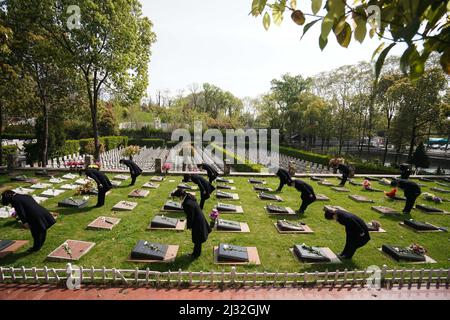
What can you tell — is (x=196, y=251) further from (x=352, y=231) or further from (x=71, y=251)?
(x=352, y=231)

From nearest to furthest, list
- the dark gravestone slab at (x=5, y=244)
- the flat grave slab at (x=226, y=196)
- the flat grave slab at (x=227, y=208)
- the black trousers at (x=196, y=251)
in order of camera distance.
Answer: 1. the dark gravestone slab at (x=5, y=244)
2. the black trousers at (x=196, y=251)
3. the flat grave slab at (x=227, y=208)
4. the flat grave slab at (x=226, y=196)

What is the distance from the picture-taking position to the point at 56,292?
596cm

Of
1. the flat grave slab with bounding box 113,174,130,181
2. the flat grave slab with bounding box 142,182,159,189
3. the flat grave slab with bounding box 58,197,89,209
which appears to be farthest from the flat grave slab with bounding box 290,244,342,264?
the flat grave slab with bounding box 113,174,130,181

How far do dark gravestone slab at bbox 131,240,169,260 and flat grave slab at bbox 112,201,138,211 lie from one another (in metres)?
3.79

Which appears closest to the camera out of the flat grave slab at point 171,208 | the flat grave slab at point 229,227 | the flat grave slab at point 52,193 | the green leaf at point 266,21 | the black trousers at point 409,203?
the green leaf at point 266,21

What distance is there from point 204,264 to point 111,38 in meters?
17.3

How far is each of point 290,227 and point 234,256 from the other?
3254mm

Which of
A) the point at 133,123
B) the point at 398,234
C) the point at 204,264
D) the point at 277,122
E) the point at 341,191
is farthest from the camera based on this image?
the point at 133,123

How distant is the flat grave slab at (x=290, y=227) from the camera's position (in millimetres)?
9820

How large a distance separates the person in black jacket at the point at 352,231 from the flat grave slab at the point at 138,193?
919cm

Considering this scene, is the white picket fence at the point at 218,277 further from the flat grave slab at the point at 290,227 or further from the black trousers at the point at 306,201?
the black trousers at the point at 306,201

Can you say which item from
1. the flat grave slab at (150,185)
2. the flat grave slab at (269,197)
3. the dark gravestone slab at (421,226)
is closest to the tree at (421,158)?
the dark gravestone slab at (421,226)

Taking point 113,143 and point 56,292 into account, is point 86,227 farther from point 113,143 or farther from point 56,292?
point 113,143

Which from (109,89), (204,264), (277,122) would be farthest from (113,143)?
(204,264)
